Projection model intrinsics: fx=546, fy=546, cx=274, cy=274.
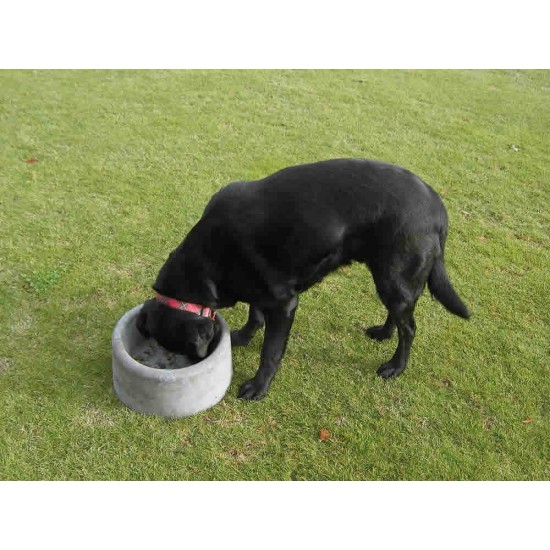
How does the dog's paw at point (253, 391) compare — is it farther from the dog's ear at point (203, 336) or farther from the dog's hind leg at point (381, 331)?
the dog's hind leg at point (381, 331)

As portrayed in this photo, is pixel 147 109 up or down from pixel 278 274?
down

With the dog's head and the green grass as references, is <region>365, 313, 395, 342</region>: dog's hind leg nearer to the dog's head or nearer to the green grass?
the green grass

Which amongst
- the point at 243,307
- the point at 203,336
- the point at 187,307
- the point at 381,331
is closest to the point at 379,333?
the point at 381,331

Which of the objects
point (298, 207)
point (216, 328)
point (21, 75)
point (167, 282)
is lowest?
point (21, 75)

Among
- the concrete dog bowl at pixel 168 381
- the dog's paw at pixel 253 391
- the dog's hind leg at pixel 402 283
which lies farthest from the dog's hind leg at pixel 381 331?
the concrete dog bowl at pixel 168 381

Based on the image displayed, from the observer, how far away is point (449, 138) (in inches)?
308

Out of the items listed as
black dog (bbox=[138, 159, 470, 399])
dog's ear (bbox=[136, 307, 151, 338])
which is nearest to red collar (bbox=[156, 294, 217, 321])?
black dog (bbox=[138, 159, 470, 399])

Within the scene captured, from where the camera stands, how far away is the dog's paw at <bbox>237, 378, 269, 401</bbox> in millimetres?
3855

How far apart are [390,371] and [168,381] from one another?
5.49ft

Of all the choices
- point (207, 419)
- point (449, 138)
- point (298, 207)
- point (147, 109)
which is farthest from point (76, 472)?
point (449, 138)

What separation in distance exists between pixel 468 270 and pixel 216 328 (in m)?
2.73

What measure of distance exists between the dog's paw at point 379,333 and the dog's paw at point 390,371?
1.17ft

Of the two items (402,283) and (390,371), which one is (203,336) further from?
(390,371)

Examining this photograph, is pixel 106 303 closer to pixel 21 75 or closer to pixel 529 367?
pixel 529 367
